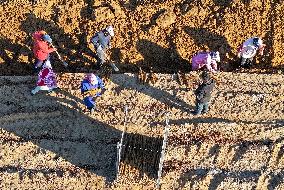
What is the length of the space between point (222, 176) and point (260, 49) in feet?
9.66

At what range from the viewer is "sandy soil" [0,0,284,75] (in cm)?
1257

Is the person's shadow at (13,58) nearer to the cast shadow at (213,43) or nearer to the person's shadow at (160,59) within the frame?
the person's shadow at (160,59)

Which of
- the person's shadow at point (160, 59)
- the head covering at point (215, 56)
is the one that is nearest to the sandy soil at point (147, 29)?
the person's shadow at point (160, 59)

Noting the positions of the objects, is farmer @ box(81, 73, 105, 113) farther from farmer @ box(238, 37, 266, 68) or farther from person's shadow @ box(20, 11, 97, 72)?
farmer @ box(238, 37, 266, 68)

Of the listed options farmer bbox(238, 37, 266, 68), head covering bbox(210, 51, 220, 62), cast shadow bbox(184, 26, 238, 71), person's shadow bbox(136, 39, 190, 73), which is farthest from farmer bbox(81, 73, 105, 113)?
farmer bbox(238, 37, 266, 68)

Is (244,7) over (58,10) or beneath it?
over

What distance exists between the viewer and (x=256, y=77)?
1223 cm

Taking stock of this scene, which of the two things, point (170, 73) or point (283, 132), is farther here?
point (170, 73)

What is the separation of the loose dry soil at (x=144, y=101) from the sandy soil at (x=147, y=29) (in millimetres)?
23

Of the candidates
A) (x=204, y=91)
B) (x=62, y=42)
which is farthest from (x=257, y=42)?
(x=62, y=42)

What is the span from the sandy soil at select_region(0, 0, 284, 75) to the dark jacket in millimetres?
1568

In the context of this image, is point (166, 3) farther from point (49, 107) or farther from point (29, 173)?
point (29, 173)

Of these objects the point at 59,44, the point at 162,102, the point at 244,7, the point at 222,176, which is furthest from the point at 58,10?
the point at 222,176

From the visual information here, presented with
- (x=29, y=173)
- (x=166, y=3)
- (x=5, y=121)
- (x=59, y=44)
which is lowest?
(x=29, y=173)
